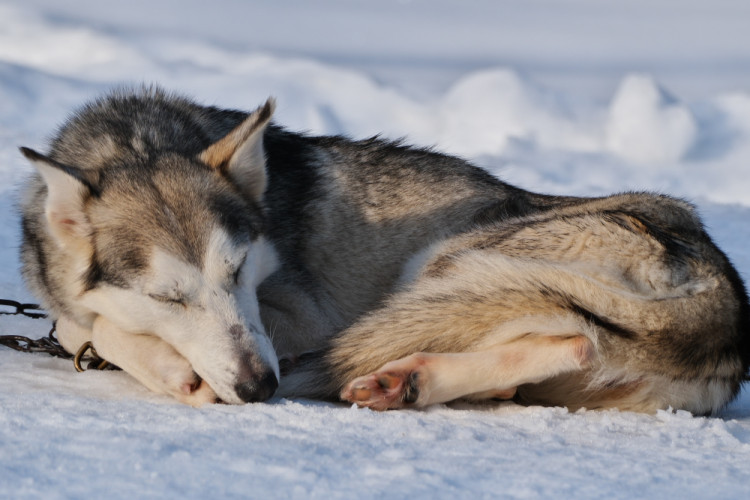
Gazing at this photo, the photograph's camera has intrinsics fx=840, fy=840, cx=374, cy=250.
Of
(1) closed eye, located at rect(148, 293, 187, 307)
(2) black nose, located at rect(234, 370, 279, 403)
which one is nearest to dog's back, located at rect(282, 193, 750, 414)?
(2) black nose, located at rect(234, 370, 279, 403)

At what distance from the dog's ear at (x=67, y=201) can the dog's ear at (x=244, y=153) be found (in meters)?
0.54

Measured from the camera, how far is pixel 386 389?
306 cm

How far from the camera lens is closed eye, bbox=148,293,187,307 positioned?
10.3ft

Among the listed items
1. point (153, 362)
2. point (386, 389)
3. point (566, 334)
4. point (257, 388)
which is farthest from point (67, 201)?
point (566, 334)

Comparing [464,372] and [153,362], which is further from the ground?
[464,372]

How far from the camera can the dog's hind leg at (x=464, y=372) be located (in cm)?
305

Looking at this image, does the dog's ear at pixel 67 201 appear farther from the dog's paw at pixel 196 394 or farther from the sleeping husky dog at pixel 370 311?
the dog's paw at pixel 196 394

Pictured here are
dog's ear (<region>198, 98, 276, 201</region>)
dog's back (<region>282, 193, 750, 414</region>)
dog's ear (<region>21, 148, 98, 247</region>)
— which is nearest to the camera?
dog's back (<region>282, 193, 750, 414</region>)

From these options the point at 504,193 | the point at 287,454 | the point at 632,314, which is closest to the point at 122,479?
the point at 287,454

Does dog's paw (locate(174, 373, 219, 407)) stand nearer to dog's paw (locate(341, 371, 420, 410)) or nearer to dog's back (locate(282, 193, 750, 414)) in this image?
dog's back (locate(282, 193, 750, 414))

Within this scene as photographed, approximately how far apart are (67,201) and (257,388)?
112 centimetres

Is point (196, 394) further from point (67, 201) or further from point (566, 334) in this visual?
point (566, 334)

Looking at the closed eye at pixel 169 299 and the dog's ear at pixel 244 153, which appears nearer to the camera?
the closed eye at pixel 169 299

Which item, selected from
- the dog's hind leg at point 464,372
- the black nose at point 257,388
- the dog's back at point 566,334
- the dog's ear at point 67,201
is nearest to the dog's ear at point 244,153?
the dog's ear at point 67,201
